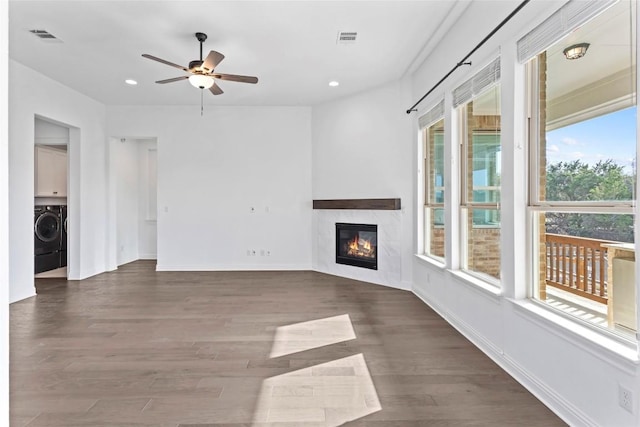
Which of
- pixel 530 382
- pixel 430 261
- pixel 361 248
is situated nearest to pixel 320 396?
pixel 530 382

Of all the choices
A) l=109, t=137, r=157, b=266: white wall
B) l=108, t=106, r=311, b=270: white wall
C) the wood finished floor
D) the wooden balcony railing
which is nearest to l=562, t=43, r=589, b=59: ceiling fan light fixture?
the wooden balcony railing

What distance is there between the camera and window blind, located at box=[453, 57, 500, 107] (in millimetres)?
2898

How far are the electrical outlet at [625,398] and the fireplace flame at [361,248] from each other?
4.20m

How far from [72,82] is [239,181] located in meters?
3.02

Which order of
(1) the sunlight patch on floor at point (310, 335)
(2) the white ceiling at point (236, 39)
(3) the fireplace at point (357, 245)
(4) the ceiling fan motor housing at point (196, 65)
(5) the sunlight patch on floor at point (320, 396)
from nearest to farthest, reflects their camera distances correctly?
1. (5) the sunlight patch on floor at point (320, 396)
2. (1) the sunlight patch on floor at point (310, 335)
3. (2) the white ceiling at point (236, 39)
4. (4) the ceiling fan motor housing at point (196, 65)
5. (3) the fireplace at point (357, 245)

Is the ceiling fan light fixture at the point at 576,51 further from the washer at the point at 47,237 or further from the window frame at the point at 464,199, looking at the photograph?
the washer at the point at 47,237

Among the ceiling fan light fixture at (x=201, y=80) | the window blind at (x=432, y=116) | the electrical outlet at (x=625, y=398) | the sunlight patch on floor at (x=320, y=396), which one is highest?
the ceiling fan light fixture at (x=201, y=80)

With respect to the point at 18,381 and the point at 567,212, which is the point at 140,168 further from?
the point at 567,212

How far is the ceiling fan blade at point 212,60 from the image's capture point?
3535 millimetres

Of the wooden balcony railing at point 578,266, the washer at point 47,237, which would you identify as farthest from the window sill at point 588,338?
the washer at point 47,237

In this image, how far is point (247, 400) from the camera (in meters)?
2.25

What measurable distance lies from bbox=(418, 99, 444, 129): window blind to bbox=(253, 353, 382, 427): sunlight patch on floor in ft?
9.76

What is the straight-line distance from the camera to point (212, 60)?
3643mm

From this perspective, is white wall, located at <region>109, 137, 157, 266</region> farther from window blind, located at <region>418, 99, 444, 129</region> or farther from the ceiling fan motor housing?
window blind, located at <region>418, 99, 444, 129</region>
